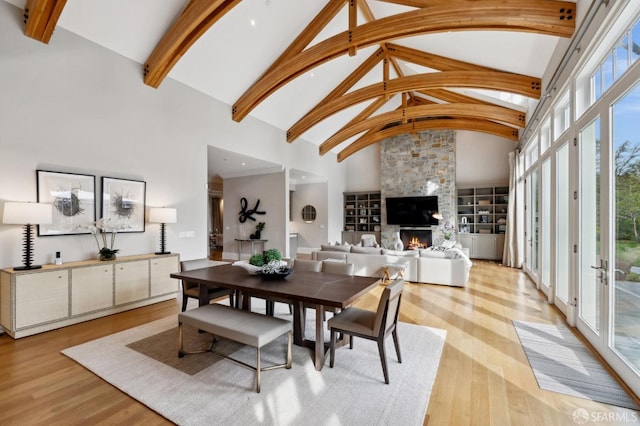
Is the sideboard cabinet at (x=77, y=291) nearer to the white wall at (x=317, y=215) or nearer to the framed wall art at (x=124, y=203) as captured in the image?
the framed wall art at (x=124, y=203)

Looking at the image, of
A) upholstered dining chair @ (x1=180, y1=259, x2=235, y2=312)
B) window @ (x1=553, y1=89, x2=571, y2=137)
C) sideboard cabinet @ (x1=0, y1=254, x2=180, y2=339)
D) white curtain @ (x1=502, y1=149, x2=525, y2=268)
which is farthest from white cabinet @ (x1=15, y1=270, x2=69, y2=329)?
white curtain @ (x1=502, y1=149, x2=525, y2=268)

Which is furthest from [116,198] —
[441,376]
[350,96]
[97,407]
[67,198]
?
[350,96]

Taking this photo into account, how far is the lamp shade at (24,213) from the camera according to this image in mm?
3248

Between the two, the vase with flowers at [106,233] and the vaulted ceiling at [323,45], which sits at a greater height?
the vaulted ceiling at [323,45]

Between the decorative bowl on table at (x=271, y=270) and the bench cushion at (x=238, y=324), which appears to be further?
the decorative bowl on table at (x=271, y=270)

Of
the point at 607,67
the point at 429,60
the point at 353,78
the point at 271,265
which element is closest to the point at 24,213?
the point at 271,265

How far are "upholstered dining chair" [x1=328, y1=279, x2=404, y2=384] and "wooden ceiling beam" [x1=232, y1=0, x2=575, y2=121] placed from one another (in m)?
3.89

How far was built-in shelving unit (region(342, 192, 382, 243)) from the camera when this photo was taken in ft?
37.8

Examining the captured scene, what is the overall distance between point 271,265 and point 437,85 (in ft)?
18.0

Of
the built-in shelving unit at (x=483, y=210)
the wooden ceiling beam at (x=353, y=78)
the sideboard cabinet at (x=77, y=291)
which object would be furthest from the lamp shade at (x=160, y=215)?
the built-in shelving unit at (x=483, y=210)

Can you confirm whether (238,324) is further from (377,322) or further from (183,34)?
(183,34)

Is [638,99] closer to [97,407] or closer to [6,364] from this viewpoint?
[97,407]

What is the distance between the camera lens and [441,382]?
7.97 feet

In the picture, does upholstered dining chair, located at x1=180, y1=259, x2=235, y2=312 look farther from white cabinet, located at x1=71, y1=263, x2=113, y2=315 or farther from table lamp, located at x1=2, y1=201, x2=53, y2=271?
table lamp, located at x1=2, y1=201, x2=53, y2=271
